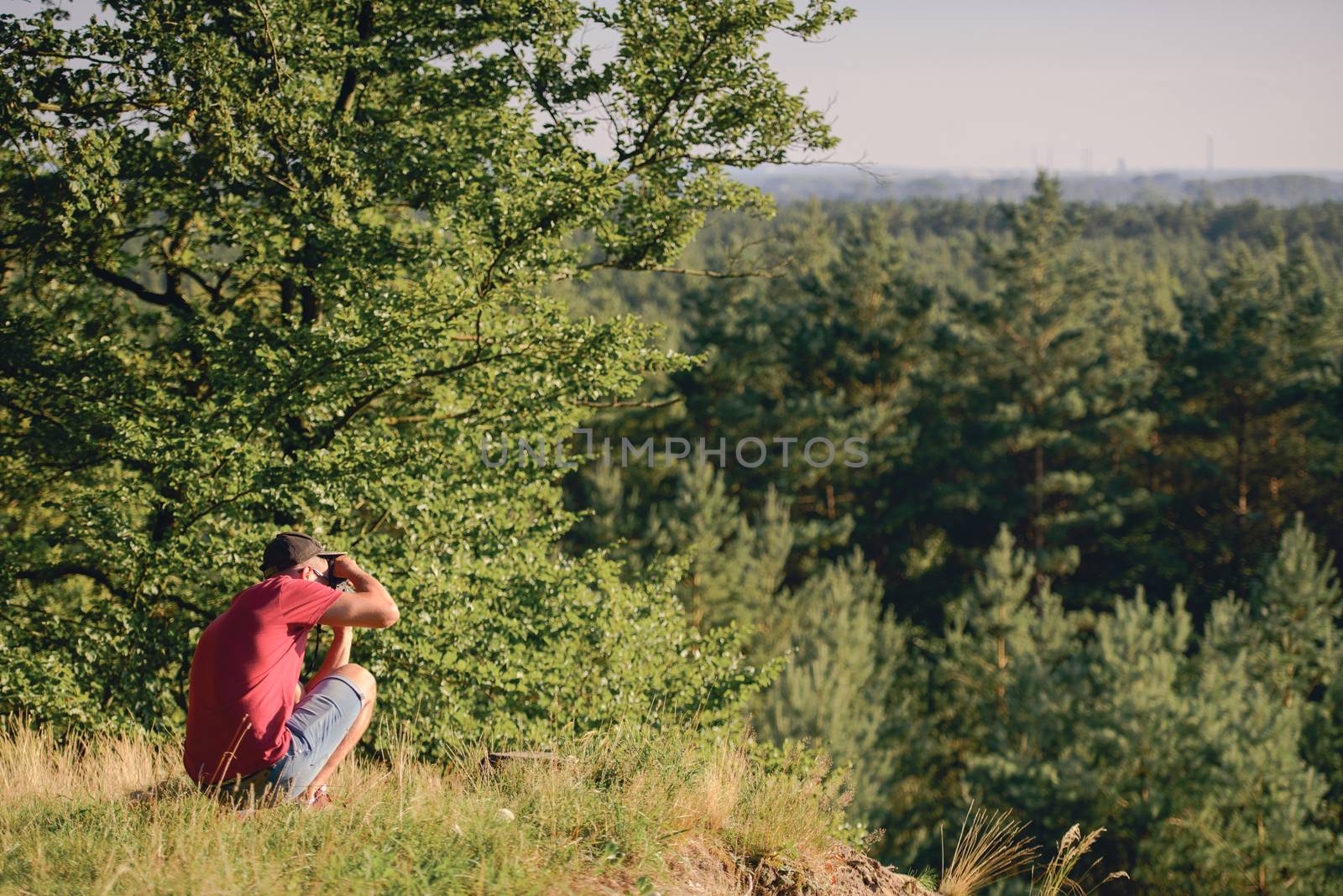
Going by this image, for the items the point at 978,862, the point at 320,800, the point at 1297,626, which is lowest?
the point at 1297,626

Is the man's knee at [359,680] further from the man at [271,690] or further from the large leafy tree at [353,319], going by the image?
the large leafy tree at [353,319]

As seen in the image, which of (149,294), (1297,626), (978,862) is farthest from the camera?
(1297,626)

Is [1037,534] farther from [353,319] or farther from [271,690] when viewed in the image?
[271,690]

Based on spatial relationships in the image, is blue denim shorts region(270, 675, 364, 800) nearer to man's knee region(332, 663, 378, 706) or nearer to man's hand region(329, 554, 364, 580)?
man's knee region(332, 663, 378, 706)

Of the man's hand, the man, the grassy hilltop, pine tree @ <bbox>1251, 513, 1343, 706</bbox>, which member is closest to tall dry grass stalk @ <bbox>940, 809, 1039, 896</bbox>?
the grassy hilltop

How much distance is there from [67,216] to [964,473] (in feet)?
118

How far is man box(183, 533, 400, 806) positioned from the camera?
4422 millimetres

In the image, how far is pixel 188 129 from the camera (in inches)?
330

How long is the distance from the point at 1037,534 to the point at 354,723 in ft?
120

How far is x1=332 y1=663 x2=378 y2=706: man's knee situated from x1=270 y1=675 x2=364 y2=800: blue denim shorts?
0.02 m

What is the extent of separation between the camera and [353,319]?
305 inches

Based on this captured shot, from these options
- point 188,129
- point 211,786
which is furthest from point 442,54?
point 211,786

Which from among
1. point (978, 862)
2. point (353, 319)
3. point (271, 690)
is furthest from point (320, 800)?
point (353, 319)

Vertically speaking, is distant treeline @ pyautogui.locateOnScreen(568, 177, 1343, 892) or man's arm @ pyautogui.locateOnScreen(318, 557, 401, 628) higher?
man's arm @ pyautogui.locateOnScreen(318, 557, 401, 628)
